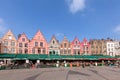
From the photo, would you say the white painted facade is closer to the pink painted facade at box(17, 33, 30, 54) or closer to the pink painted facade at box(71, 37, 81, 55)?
the pink painted facade at box(71, 37, 81, 55)

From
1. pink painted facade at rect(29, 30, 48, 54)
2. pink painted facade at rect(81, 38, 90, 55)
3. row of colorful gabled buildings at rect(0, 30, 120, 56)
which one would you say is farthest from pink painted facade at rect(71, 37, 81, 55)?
pink painted facade at rect(29, 30, 48, 54)

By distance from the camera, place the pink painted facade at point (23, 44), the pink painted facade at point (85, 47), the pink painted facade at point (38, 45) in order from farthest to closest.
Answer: the pink painted facade at point (85, 47) < the pink painted facade at point (38, 45) < the pink painted facade at point (23, 44)

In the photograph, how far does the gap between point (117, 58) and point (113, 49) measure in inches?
277

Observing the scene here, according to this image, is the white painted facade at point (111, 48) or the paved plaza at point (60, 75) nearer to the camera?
the paved plaza at point (60, 75)

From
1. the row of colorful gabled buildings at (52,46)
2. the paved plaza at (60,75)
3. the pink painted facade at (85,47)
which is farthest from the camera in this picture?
the pink painted facade at (85,47)

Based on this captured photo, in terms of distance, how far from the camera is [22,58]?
66.3 m

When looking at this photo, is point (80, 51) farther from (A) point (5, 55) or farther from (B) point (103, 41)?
(A) point (5, 55)

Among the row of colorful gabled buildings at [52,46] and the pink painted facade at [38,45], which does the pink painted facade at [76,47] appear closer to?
the row of colorful gabled buildings at [52,46]

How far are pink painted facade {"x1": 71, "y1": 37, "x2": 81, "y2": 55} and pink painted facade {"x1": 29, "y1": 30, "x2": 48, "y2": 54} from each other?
37.8ft

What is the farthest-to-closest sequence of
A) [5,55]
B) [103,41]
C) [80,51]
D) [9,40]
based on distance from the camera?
[103,41] → [80,51] → [9,40] → [5,55]

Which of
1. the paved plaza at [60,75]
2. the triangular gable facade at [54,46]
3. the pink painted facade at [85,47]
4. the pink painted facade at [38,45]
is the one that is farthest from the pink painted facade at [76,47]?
the paved plaza at [60,75]

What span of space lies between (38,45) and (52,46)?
18.8 feet

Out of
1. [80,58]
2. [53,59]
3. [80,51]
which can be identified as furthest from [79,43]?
[53,59]

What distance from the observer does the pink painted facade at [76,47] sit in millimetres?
78125
